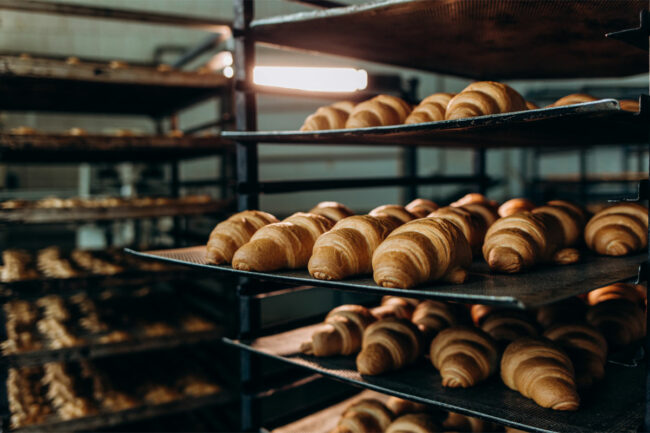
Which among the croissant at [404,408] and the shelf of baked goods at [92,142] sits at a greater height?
the shelf of baked goods at [92,142]

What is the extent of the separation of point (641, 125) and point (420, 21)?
2.05 ft

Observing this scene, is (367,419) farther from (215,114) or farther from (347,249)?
(215,114)

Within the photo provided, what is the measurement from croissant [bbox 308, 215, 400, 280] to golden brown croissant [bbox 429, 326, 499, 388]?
0.33 metres

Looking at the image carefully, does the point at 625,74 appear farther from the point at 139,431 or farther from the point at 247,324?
the point at 139,431

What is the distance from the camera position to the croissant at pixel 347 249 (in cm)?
119

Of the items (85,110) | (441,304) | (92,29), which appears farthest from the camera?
(92,29)

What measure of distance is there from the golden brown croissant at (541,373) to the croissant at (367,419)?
413 mm

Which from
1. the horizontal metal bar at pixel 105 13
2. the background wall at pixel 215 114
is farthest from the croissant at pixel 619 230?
the background wall at pixel 215 114

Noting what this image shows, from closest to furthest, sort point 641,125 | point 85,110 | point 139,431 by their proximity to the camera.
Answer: point 641,125
point 139,431
point 85,110

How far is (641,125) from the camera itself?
1348 millimetres

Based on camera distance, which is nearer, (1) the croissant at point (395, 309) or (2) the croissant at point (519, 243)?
(2) the croissant at point (519, 243)

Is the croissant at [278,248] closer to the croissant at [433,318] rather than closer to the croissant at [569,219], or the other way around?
the croissant at [433,318]

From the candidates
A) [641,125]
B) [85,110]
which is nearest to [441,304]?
[641,125]

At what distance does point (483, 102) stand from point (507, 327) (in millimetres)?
692
